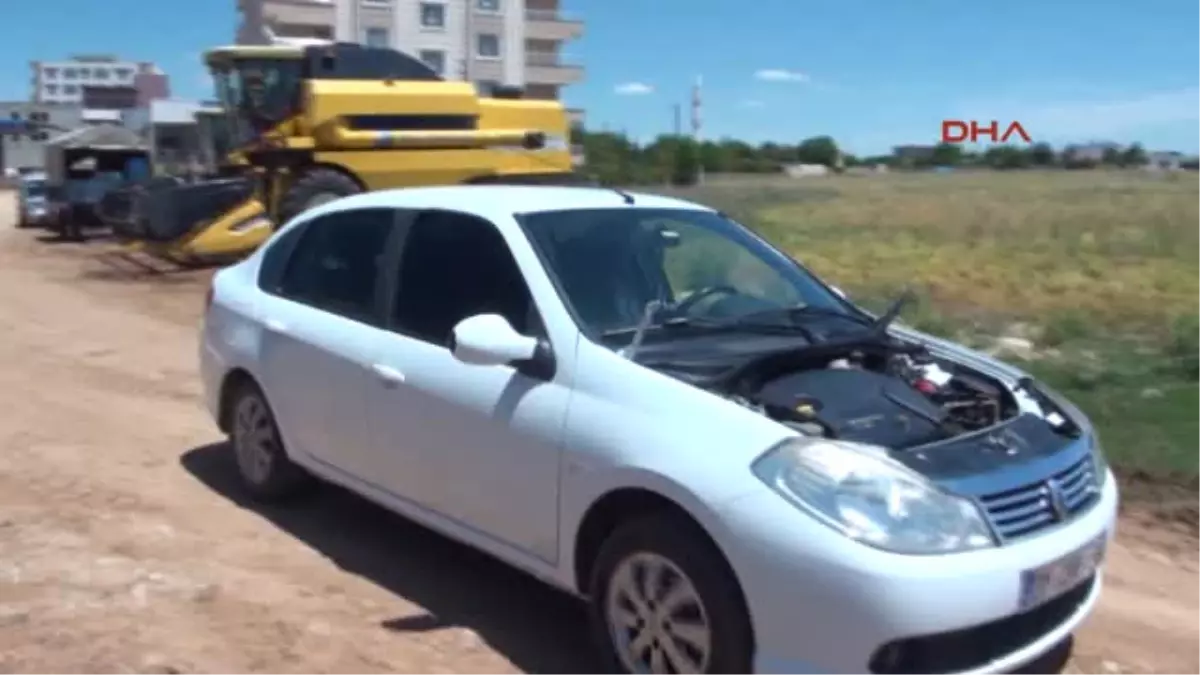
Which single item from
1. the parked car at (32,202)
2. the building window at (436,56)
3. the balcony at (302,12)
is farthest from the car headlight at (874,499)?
the building window at (436,56)

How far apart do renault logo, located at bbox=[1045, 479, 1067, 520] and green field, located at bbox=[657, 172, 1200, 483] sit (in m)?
3.53

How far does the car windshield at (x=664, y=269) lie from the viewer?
16.4 feet

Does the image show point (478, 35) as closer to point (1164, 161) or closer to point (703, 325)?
point (1164, 161)

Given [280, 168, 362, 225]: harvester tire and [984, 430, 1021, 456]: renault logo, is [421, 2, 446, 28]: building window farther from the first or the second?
[984, 430, 1021, 456]: renault logo

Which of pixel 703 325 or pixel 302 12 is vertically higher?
pixel 302 12

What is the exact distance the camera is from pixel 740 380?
441 cm

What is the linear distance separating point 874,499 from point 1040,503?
0.60m

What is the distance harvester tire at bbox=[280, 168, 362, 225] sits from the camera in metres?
17.9

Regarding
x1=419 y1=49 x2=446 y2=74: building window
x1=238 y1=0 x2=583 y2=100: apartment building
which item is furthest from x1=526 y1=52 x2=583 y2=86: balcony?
x1=419 y1=49 x2=446 y2=74: building window

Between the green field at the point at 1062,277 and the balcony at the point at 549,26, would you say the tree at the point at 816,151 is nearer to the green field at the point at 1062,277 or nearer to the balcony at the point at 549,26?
the balcony at the point at 549,26

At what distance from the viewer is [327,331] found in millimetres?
5863

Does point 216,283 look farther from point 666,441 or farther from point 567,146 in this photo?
point 567,146

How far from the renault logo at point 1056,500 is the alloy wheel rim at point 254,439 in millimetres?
3668

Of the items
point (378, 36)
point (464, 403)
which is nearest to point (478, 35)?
point (378, 36)
